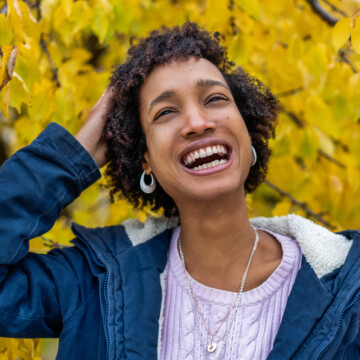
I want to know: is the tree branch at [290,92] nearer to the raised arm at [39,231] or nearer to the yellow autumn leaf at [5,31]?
the raised arm at [39,231]

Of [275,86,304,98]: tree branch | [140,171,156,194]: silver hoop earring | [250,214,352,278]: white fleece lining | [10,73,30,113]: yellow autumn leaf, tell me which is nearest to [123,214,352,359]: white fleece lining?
[250,214,352,278]: white fleece lining

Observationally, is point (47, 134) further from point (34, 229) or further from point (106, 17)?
point (106, 17)

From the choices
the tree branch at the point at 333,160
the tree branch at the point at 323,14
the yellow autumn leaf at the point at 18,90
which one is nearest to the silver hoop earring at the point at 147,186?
the yellow autumn leaf at the point at 18,90

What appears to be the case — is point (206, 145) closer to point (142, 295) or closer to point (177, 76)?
point (177, 76)

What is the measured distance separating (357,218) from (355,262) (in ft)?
4.45

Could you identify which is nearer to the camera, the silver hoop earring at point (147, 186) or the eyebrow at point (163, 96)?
the eyebrow at point (163, 96)

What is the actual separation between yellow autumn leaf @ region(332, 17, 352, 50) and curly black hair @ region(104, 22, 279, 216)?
359 mm

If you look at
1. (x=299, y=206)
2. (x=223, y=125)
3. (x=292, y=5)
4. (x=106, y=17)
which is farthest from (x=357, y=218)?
(x=106, y=17)

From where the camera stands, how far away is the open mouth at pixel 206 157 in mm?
1608

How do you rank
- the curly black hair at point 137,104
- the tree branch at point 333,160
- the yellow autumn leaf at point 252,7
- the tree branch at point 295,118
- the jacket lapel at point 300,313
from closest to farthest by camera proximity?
1. the jacket lapel at point 300,313
2. the curly black hair at point 137,104
3. the yellow autumn leaf at point 252,7
4. the tree branch at point 295,118
5. the tree branch at point 333,160

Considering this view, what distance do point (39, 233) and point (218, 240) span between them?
0.61 meters

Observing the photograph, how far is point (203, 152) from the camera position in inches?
63.3

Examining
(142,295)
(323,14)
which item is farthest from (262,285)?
(323,14)

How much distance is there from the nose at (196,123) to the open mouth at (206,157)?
6 cm
